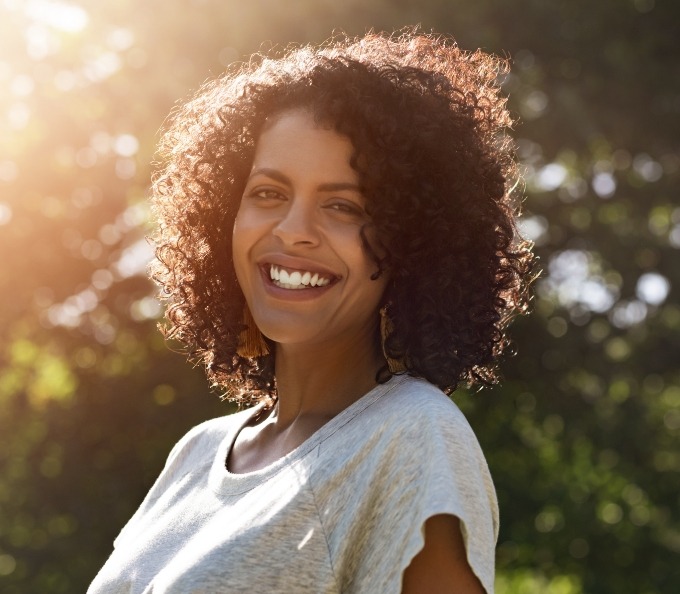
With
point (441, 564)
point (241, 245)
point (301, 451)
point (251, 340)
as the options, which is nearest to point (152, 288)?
point (251, 340)

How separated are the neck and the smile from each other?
147 millimetres

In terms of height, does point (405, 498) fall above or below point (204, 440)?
below

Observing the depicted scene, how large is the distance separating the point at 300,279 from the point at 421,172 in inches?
12.1

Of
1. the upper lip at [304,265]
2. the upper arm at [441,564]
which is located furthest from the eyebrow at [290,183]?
the upper arm at [441,564]

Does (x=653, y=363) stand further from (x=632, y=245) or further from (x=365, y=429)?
(x=365, y=429)

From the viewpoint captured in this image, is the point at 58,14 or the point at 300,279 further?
the point at 58,14

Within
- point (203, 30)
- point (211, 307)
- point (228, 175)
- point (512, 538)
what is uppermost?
point (203, 30)

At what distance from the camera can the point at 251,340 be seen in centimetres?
260

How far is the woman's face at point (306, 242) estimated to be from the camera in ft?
6.86

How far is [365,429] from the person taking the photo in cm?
185

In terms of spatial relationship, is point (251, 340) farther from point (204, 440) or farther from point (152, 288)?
point (152, 288)

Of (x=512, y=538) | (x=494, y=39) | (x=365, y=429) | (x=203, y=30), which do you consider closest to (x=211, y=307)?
(x=365, y=429)

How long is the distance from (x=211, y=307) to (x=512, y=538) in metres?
5.21

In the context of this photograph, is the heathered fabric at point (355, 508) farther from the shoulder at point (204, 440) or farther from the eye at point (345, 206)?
the shoulder at point (204, 440)
